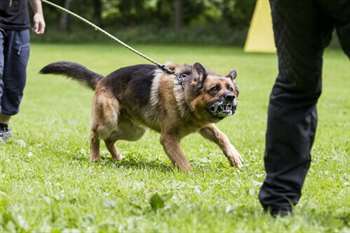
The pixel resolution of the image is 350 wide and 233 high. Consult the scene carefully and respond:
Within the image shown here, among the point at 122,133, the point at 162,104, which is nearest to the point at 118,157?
the point at 122,133

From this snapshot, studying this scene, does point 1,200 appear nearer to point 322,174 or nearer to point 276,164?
point 276,164

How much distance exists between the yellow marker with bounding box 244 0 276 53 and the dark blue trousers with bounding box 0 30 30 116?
503 inches

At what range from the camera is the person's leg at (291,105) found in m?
3.73

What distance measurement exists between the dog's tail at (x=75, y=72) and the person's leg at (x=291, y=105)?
3684 mm

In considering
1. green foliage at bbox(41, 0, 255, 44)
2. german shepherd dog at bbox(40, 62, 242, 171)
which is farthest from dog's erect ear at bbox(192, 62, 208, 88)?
green foliage at bbox(41, 0, 255, 44)

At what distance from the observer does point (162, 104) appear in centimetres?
643

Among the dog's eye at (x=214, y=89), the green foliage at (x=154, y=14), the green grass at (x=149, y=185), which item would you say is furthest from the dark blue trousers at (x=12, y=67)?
the green foliage at (x=154, y=14)

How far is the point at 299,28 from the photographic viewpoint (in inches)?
146

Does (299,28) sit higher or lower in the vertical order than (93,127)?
higher

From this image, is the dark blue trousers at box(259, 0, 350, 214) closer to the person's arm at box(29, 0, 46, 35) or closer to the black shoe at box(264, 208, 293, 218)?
the black shoe at box(264, 208, 293, 218)

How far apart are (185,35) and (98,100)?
3393 cm

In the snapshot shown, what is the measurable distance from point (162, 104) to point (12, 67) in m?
2.06

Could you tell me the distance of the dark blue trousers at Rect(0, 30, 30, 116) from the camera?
7469mm

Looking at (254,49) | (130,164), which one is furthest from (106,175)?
(254,49)
